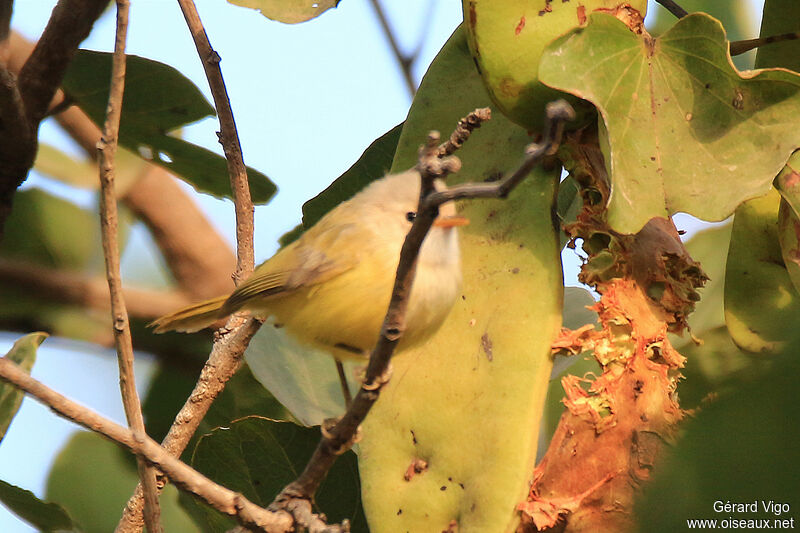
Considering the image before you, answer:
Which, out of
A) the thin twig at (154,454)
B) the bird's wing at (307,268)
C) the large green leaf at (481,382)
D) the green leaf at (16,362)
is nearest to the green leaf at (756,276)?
the large green leaf at (481,382)

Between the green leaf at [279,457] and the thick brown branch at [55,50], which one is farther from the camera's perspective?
the thick brown branch at [55,50]

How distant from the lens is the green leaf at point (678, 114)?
5.59 ft

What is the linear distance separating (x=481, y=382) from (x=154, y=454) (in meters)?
0.64

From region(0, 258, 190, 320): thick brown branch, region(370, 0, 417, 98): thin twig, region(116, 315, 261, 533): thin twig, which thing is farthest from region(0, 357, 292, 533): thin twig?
region(0, 258, 190, 320): thick brown branch

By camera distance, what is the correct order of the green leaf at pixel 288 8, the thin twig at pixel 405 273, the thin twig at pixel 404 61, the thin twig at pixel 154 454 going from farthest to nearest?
1. the thin twig at pixel 404 61
2. the green leaf at pixel 288 8
3. the thin twig at pixel 154 454
4. the thin twig at pixel 405 273

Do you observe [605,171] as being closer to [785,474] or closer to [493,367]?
[493,367]

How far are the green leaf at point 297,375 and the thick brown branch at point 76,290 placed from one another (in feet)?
3.18

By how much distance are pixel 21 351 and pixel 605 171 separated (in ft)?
4.15

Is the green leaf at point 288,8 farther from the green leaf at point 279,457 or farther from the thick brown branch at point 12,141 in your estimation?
the green leaf at point 279,457

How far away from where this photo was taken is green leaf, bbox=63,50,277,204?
2691 millimetres

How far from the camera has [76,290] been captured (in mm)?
3691

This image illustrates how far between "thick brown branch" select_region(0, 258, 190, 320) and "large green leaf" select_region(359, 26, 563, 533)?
1.98m

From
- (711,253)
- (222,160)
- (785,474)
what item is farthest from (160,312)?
(785,474)

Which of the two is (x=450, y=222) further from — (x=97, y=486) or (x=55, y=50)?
(x=97, y=486)
